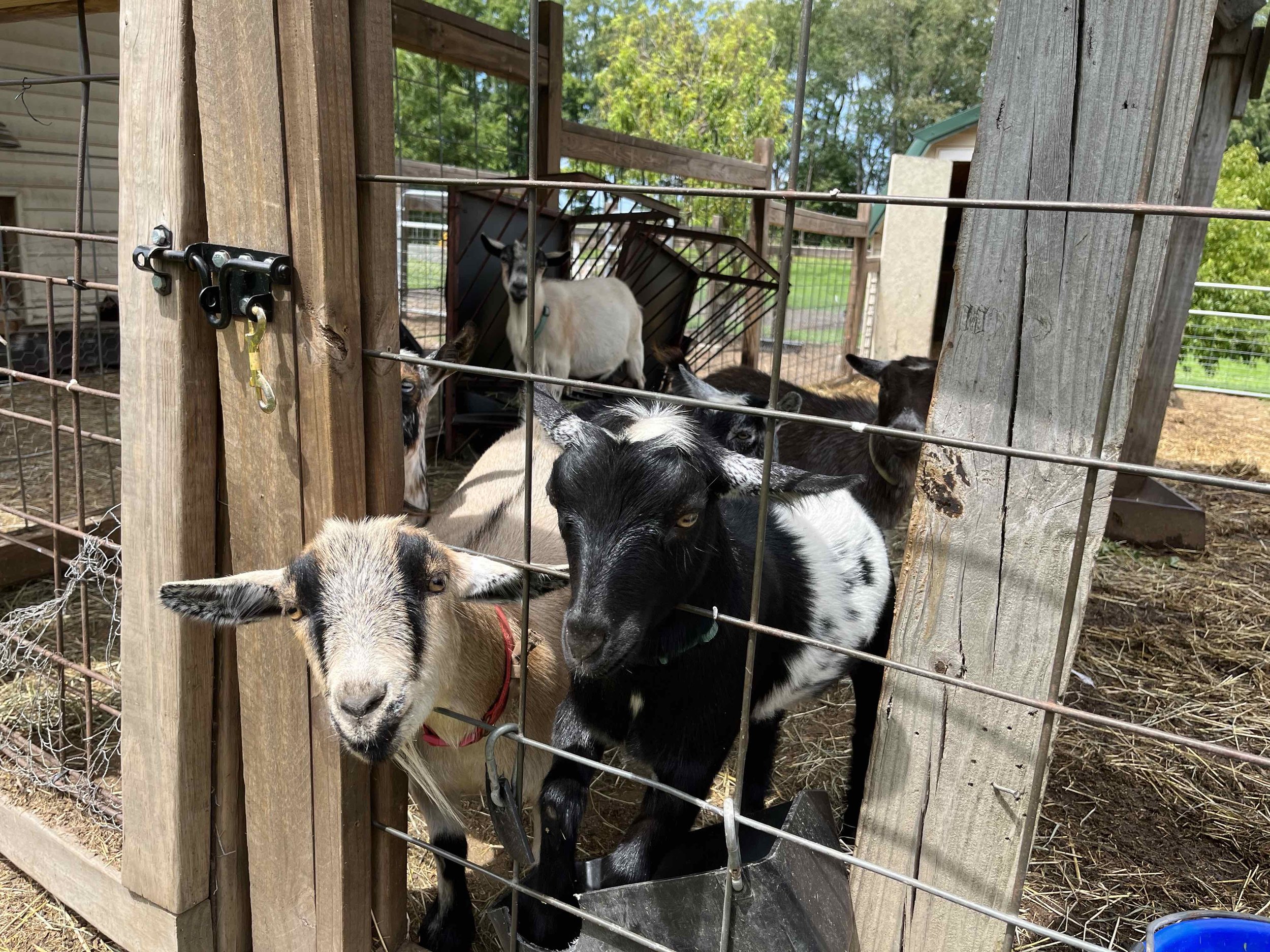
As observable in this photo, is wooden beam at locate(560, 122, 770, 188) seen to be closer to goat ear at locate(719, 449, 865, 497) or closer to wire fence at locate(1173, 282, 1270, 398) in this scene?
goat ear at locate(719, 449, 865, 497)

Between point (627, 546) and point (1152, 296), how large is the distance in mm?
1045

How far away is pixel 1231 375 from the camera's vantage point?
1373 cm

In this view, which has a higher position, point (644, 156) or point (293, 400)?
point (644, 156)

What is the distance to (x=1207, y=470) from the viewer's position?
729 cm

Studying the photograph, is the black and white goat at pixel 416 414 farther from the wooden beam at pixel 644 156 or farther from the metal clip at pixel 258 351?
the metal clip at pixel 258 351

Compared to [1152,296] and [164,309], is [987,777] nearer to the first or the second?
[1152,296]

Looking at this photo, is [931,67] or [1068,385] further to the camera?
[931,67]

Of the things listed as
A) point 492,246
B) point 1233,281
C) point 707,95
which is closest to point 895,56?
point 707,95

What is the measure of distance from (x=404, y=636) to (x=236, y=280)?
2.79 ft

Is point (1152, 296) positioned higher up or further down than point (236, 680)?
higher up

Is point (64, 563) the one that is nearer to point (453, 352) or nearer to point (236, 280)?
point (453, 352)

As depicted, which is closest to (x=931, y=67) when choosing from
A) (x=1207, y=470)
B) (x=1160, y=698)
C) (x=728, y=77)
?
(x=728, y=77)

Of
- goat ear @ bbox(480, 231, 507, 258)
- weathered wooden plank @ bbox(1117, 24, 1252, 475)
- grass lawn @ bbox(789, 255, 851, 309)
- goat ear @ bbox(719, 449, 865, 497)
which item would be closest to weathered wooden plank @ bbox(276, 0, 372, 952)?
goat ear @ bbox(719, 449, 865, 497)

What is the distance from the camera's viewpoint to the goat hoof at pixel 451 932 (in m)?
2.50
